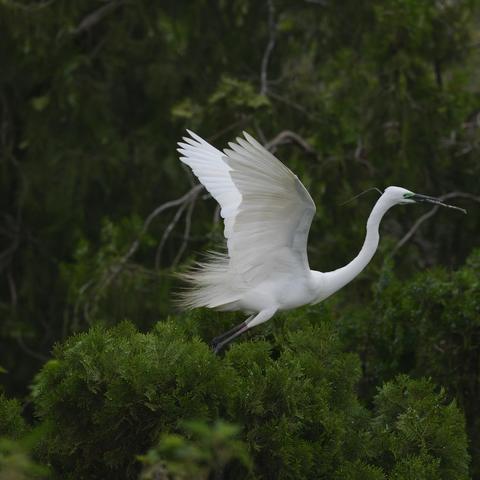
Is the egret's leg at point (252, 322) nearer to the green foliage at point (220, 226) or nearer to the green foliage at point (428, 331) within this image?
the green foliage at point (220, 226)

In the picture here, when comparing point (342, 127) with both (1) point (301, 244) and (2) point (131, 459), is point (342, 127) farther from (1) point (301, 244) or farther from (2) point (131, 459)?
(2) point (131, 459)

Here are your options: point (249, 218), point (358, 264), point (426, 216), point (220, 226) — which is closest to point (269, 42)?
point (426, 216)

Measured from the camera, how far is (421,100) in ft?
25.8

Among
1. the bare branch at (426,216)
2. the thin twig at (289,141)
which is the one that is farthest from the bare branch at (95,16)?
the bare branch at (426,216)

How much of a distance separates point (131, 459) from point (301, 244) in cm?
130

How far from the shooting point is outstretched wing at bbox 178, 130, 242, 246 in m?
5.51

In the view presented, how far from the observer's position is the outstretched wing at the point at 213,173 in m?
5.51

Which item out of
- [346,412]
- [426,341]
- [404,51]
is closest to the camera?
[346,412]

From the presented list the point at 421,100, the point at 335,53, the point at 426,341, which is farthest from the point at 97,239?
the point at 426,341

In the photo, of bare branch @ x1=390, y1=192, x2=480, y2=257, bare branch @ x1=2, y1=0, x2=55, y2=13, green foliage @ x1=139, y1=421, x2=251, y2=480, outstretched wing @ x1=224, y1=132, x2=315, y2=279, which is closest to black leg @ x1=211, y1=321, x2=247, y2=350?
outstretched wing @ x1=224, y1=132, x2=315, y2=279

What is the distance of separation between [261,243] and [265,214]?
22 centimetres

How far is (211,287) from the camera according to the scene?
5.19m

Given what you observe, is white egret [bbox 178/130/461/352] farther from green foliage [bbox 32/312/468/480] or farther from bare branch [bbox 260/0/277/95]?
bare branch [bbox 260/0/277/95]

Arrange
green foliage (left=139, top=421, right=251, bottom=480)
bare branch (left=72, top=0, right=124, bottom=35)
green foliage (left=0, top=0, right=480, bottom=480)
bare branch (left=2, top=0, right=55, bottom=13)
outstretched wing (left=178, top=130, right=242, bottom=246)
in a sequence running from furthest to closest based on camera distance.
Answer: bare branch (left=72, top=0, right=124, bottom=35)
bare branch (left=2, top=0, right=55, bottom=13)
outstretched wing (left=178, top=130, right=242, bottom=246)
green foliage (left=0, top=0, right=480, bottom=480)
green foliage (left=139, top=421, right=251, bottom=480)
